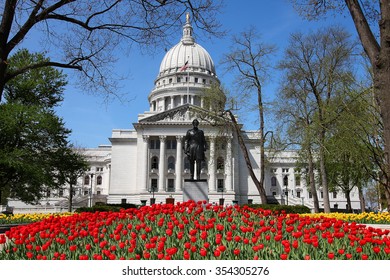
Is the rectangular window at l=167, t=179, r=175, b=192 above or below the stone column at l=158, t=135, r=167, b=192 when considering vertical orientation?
below

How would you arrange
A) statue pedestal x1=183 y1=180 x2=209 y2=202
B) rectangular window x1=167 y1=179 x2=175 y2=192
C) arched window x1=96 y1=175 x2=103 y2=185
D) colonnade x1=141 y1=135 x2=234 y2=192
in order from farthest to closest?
arched window x1=96 y1=175 x2=103 y2=185
rectangular window x1=167 y1=179 x2=175 y2=192
colonnade x1=141 y1=135 x2=234 y2=192
statue pedestal x1=183 y1=180 x2=209 y2=202

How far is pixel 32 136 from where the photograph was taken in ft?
94.6

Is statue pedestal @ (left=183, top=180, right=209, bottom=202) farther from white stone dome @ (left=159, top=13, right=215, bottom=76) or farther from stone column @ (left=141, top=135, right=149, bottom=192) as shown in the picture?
white stone dome @ (left=159, top=13, right=215, bottom=76)

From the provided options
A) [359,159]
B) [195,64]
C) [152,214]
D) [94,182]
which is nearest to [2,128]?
[152,214]

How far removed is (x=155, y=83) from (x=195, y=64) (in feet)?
40.0

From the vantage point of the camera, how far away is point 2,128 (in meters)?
27.4

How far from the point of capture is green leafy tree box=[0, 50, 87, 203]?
2697 centimetres

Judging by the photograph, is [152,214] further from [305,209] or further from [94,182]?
[94,182]

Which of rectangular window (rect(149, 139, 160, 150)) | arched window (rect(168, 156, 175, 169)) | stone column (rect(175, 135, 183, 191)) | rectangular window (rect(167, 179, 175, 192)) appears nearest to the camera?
stone column (rect(175, 135, 183, 191))

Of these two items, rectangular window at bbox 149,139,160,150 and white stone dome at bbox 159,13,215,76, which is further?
white stone dome at bbox 159,13,215,76

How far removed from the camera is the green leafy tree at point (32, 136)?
2697 centimetres

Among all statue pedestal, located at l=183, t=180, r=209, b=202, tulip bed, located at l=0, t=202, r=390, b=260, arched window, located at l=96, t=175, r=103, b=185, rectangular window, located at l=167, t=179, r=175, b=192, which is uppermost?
arched window, located at l=96, t=175, r=103, b=185

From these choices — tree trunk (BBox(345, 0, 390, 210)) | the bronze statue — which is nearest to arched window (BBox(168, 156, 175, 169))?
the bronze statue

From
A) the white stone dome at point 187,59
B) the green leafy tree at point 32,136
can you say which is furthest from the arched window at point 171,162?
the green leafy tree at point 32,136
